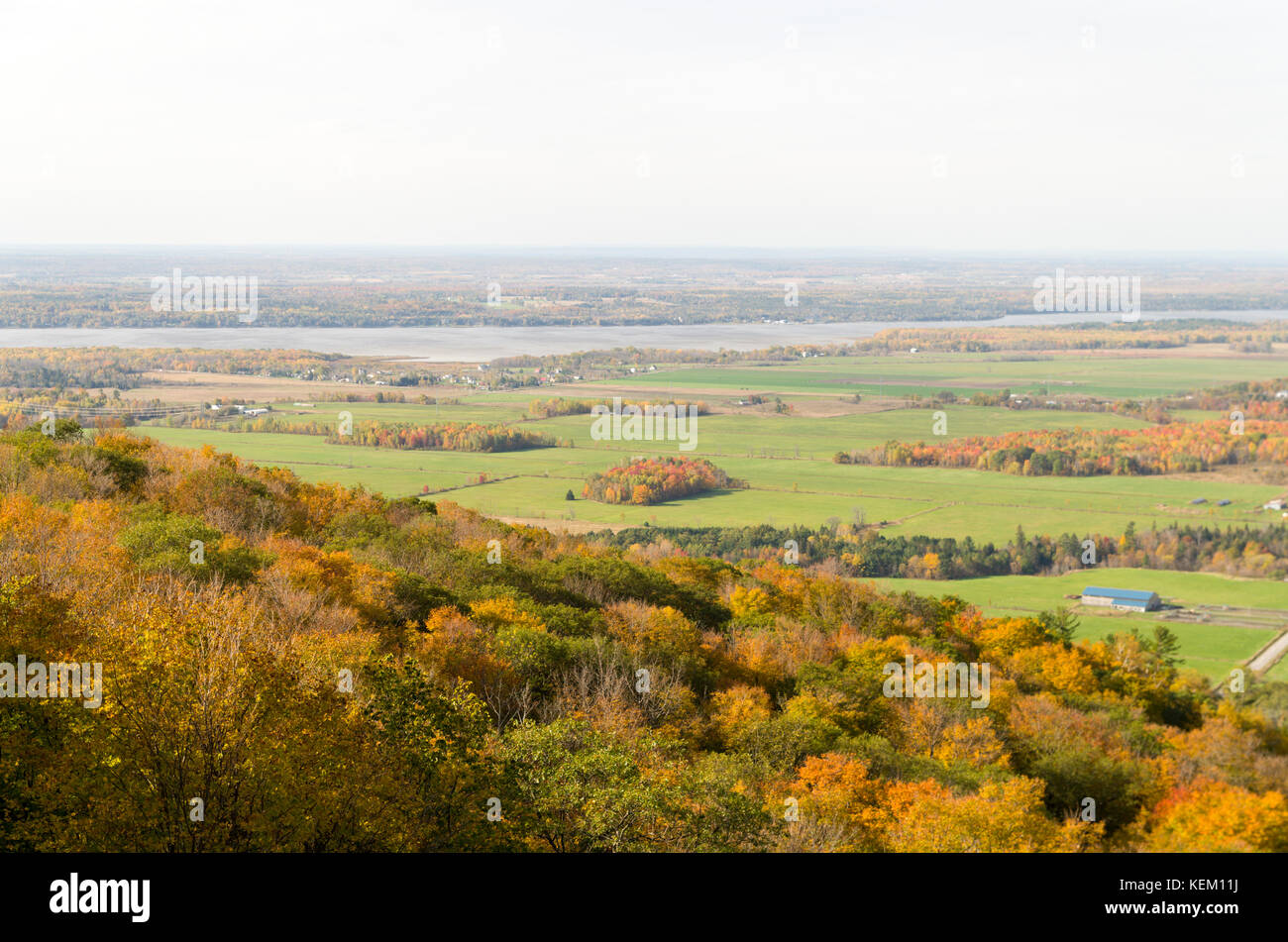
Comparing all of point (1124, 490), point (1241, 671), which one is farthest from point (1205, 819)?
point (1124, 490)

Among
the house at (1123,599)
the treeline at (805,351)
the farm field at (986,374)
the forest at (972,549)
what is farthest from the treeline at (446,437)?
the house at (1123,599)

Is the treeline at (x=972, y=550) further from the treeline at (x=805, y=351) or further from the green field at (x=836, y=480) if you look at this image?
the treeline at (x=805, y=351)

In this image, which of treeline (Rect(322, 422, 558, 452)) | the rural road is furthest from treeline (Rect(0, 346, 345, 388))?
the rural road

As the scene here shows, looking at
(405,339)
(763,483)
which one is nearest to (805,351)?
(405,339)

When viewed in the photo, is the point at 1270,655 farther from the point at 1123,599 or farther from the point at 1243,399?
the point at 1243,399
